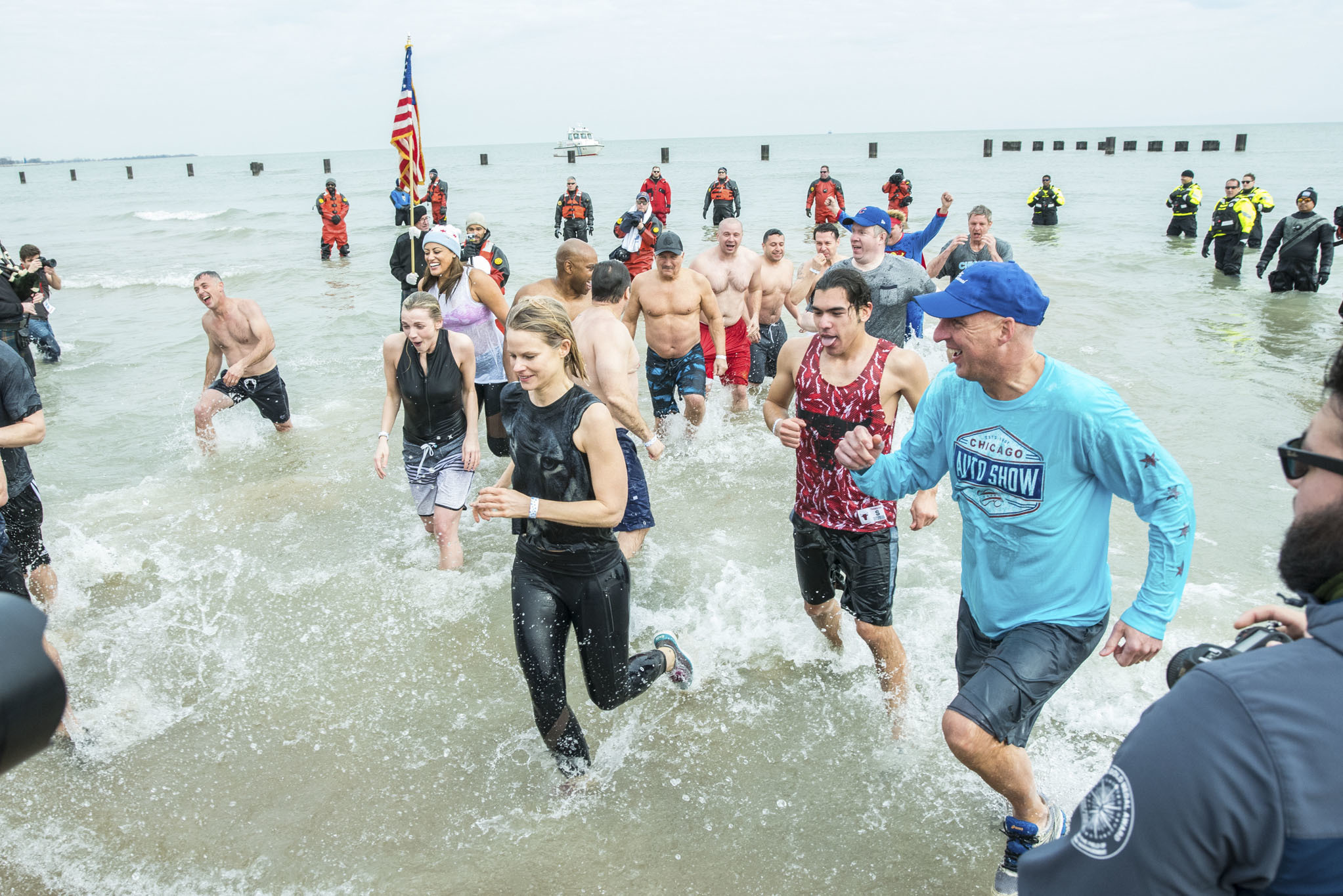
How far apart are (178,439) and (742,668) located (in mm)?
6653

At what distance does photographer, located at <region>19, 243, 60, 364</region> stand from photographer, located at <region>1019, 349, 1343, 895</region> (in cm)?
1058

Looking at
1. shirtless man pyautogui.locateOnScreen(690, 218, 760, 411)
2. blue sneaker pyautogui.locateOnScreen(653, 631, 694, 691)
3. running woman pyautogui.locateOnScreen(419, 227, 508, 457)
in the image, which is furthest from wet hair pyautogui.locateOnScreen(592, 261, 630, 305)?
shirtless man pyautogui.locateOnScreen(690, 218, 760, 411)

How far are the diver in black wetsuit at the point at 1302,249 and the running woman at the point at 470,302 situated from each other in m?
12.7

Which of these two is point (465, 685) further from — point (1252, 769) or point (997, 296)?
point (1252, 769)

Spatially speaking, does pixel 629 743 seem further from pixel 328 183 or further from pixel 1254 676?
pixel 328 183

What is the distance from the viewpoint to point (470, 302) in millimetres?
6105

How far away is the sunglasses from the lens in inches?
42.7

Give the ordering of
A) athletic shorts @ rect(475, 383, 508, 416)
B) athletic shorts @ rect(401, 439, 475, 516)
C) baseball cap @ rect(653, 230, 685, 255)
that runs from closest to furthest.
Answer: athletic shorts @ rect(401, 439, 475, 516) → athletic shorts @ rect(475, 383, 508, 416) → baseball cap @ rect(653, 230, 685, 255)

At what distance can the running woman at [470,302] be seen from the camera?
5684mm

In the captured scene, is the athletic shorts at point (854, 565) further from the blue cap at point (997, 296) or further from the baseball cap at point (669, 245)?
the baseball cap at point (669, 245)

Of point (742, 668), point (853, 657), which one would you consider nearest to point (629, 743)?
point (742, 668)

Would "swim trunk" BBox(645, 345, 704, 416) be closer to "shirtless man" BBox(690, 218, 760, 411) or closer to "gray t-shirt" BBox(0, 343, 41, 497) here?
"shirtless man" BBox(690, 218, 760, 411)

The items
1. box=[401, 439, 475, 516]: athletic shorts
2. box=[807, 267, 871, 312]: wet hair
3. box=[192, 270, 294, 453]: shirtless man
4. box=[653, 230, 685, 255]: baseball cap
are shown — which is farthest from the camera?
box=[192, 270, 294, 453]: shirtless man

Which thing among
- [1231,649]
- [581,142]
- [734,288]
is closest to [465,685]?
[1231,649]
